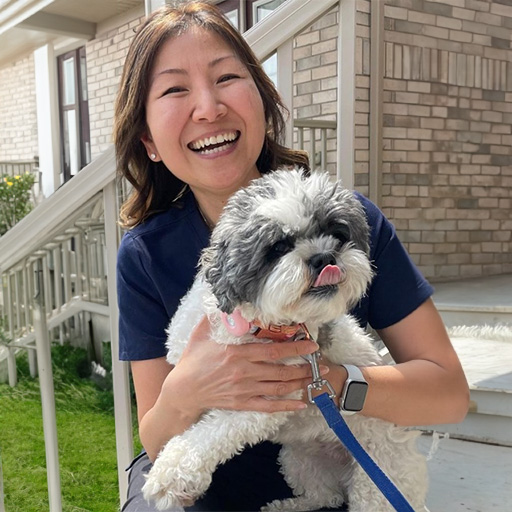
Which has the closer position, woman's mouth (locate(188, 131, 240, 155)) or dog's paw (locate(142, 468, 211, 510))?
dog's paw (locate(142, 468, 211, 510))

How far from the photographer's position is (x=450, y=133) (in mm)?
5418

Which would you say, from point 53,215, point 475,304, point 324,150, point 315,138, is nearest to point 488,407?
point 475,304

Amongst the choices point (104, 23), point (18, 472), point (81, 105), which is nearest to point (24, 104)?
point (81, 105)

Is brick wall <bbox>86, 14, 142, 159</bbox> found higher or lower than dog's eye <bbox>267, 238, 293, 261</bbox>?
higher

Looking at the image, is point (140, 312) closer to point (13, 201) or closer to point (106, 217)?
point (106, 217)

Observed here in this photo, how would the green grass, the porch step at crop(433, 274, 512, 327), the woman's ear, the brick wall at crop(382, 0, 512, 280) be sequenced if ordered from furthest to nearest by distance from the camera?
1. the brick wall at crop(382, 0, 512, 280)
2. the green grass
3. the porch step at crop(433, 274, 512, 327)
4. the woman's ear

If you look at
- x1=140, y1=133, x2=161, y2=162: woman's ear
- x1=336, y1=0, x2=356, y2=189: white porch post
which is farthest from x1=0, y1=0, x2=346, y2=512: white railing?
x1=140, y1=133, x2=161, y2=162: woman's ear

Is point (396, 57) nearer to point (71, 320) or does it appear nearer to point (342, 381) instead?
point (71, 320)

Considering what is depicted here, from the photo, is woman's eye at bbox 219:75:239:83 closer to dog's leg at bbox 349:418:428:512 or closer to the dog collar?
the dog collar

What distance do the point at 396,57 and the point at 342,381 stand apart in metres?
4.15

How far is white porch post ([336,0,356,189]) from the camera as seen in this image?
2.33 m

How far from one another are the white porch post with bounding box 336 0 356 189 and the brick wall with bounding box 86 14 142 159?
6401mm

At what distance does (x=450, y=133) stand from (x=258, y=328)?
475cm

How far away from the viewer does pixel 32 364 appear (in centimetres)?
471
